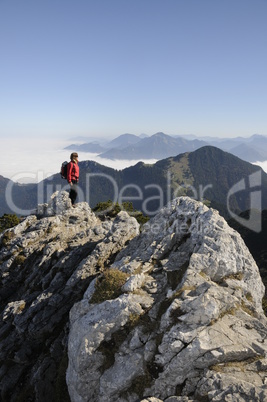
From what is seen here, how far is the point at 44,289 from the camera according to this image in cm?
2473

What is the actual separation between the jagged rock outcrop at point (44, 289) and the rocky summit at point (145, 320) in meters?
0.10

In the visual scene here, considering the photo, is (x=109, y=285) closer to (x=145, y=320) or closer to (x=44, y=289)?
(x=145, y=320)

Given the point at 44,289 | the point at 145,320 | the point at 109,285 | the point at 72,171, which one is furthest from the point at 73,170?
the point at 145,320

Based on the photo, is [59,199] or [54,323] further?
[59,199]

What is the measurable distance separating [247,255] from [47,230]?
81.1 ft

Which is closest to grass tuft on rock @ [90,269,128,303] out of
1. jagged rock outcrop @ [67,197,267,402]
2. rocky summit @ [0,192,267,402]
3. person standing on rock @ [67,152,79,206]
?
rocky summit @ [0,192,267,402]

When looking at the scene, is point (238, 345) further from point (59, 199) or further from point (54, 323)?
point (59, 199)

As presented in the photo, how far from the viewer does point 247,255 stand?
64.9 ft

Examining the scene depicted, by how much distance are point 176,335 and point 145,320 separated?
2.16m

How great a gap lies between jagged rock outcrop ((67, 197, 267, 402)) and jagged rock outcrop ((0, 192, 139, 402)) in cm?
406

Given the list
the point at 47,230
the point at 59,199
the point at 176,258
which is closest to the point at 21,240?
the point at 47,230

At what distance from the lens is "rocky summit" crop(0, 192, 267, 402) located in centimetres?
1195

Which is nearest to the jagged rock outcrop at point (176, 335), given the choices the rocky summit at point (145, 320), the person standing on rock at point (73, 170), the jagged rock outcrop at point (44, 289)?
the rocky summit at point (145, 320)

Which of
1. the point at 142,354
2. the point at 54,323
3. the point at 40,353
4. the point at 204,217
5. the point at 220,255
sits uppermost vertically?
the point at 204,217
